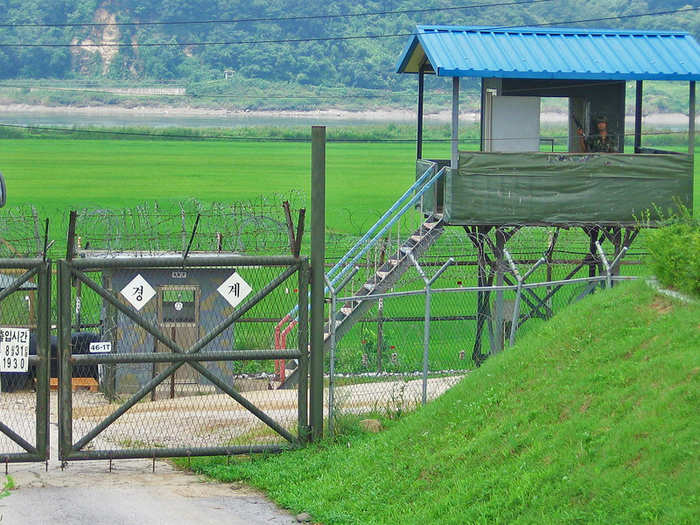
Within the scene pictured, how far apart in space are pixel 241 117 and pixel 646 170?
144 m

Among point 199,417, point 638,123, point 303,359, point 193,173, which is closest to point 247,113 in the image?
point 193,173

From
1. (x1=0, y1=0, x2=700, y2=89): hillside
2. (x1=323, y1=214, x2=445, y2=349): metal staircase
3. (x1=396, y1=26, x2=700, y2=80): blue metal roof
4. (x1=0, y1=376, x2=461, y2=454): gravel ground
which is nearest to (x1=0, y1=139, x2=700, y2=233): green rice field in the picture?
(x1=0, y1=0, x2=700, y2=89): hillside

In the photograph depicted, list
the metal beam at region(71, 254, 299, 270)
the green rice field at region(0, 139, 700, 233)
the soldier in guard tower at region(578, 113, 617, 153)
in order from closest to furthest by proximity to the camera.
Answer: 1. the metal beam at region(71, 254, 299, 270)
2. the soldier in guard tower at region(578, 113, 617, 153)
3. the green rice field at region(0, 139, 700, 233)

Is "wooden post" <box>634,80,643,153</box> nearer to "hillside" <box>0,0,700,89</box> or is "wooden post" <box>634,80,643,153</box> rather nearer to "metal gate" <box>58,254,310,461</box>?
"metal gate" <box>58,254,310,461</box>

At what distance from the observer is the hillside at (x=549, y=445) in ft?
28.3

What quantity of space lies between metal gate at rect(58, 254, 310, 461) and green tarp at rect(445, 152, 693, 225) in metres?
4.77

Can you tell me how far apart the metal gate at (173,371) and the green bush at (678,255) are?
359 cm

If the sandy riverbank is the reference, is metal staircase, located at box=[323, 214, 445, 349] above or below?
below

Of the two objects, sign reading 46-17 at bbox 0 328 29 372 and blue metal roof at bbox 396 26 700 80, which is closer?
sign reading 46-17 at bbox 0 328 29 372

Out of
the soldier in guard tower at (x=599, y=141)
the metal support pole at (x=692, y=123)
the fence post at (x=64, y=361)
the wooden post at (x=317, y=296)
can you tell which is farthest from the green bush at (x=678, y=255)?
the soldier in guard tower at (x=599, y=141)

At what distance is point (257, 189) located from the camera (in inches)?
3369

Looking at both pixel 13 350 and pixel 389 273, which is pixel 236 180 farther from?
pixel 13 350

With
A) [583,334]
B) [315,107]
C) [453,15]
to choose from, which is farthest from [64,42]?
[583,334]

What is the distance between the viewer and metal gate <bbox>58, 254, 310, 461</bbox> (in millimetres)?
12242
